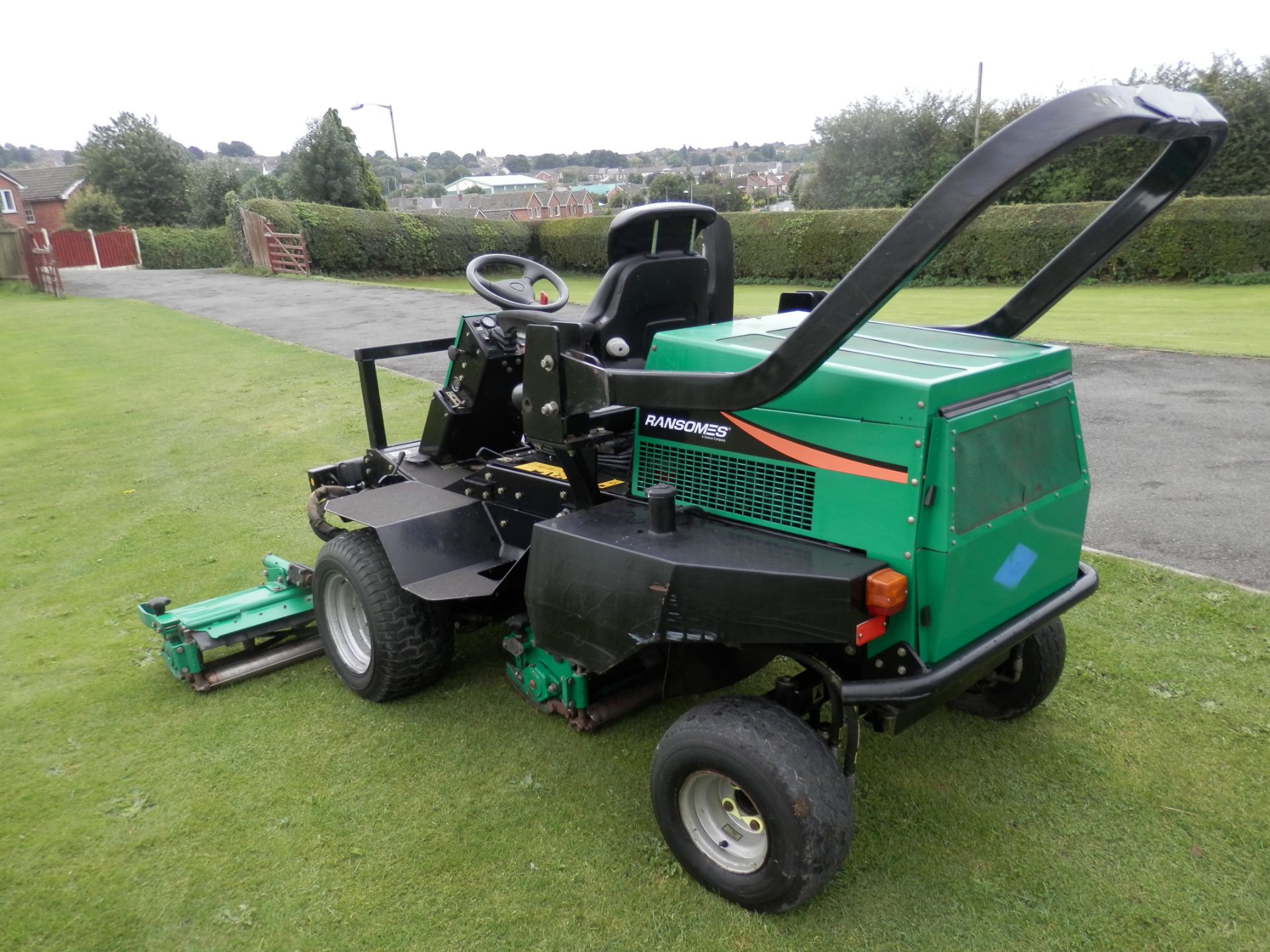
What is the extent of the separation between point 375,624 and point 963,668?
2.28 m

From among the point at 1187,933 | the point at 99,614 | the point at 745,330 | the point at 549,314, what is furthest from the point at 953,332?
the point at 99,614

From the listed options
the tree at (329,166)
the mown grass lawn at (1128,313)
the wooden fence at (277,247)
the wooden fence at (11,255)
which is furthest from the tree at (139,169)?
the mown grass lawn at (1128,313)

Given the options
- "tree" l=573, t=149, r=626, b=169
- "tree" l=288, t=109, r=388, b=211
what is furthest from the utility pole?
"tree" l=573, t=149, r=626, b=169

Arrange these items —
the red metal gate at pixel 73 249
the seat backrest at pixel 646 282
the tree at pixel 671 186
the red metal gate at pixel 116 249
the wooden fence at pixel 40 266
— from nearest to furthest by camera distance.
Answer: the seat backrest at pixel 646 282 → the wooden fence at pixel 40 266 → the red metal gate at pixel 116 249 → the red metal gate at pixel 73 249 → the tree at pixel 671 186

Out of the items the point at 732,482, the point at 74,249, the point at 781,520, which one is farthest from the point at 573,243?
the point at 781,520

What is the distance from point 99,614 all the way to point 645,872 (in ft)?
11.7

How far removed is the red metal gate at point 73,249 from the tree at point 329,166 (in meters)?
11.4

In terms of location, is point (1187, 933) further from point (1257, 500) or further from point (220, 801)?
point (1257, 500)

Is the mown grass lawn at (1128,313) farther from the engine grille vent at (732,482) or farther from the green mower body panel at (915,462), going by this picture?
the green mower body panel at (915,462)

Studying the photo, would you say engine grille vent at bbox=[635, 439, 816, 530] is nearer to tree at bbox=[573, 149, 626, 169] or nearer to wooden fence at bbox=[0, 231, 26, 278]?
wooden fence at bbox=[0, 231, 26, 278]

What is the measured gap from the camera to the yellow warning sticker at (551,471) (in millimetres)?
3385

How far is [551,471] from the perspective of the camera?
3.69m

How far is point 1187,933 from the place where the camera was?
2.56 m

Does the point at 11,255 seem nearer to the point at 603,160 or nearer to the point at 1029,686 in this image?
the point at 1029,686
